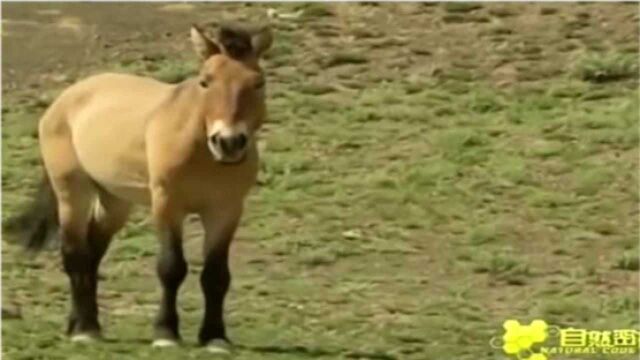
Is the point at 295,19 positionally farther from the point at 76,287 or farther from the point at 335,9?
the point at 76,287

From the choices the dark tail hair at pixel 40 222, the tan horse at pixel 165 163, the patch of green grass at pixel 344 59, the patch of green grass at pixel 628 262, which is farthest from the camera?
the patch of green grass at pixel 344 59

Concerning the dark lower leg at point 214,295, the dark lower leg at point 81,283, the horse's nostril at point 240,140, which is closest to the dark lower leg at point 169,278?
the dark lower leg at point 214,295

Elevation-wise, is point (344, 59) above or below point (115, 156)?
above

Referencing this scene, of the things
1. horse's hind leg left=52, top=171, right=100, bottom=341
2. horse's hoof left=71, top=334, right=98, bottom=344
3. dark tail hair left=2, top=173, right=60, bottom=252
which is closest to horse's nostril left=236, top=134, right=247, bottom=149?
horse's hind leg left=52, top=171, right=100, bottom=341

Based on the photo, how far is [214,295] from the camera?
9.04 m

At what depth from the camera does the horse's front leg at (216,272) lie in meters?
8.95

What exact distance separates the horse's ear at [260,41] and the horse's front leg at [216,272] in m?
0.61

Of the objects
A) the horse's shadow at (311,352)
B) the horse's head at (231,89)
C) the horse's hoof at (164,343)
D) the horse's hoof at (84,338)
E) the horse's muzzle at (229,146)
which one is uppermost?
the horse's head at (231,89)

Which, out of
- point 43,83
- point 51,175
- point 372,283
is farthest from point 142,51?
point 51,175

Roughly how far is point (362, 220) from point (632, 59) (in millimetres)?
3682

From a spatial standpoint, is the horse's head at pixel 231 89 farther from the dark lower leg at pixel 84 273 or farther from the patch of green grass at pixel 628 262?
the patch of green grass at pixel 628 262

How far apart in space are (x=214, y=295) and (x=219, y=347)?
21 centimetres

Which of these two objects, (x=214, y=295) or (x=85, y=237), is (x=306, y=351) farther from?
(x=85, y=237)

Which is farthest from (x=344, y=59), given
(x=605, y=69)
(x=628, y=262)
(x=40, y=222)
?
(x=40, y=222)
